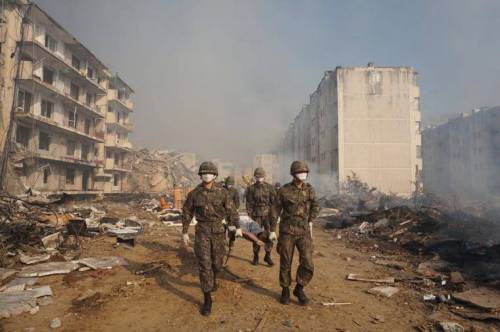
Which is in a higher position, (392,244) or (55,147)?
(55,147)

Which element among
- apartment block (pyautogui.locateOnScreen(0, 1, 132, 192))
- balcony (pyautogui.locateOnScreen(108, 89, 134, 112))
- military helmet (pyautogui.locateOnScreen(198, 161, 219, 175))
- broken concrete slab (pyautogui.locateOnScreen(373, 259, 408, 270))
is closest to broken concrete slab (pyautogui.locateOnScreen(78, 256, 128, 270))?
military helmet (pyautogui.locateOnScreen(198, 161, 219, 175))

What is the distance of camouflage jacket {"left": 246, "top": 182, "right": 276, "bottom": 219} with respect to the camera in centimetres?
776

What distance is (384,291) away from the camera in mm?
5539

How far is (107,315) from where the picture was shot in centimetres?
457

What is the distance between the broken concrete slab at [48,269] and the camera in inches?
243

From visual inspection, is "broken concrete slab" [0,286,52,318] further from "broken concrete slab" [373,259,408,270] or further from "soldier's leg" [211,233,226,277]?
"broken concrete slab" [373,259,408,270]

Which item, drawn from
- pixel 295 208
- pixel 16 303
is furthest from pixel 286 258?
pixel 16 303

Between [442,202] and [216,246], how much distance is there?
716 inches

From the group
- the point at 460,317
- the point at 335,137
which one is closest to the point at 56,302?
the point at 460,317

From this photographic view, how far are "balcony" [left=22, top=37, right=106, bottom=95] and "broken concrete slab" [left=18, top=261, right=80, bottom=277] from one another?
20.8 m

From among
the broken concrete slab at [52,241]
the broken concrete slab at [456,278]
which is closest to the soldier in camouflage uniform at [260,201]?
the broken concrete slab at [456,278]

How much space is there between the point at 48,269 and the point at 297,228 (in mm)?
5162

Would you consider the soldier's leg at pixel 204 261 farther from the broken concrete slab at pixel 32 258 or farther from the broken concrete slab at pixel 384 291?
the broken concrete slab at pixel 32 258

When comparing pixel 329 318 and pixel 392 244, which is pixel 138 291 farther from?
pixel 392 244
